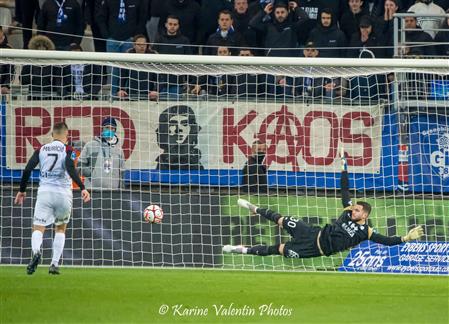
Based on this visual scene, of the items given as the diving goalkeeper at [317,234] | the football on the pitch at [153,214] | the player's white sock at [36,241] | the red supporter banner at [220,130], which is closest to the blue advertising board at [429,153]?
the red supporter banner at [220,130]

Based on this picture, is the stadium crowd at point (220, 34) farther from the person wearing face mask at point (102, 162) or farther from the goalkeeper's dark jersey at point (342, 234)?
the goalkeeper's dark jersey at point (342, 234)

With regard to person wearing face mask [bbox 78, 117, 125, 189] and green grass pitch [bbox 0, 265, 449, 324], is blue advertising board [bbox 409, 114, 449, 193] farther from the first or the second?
person wearing face mask [bbox 78, 117, 125, 189]

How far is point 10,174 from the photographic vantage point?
732 inches

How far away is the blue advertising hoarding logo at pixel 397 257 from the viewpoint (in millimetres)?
18688

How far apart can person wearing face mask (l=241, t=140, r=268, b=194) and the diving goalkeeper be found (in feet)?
3.31

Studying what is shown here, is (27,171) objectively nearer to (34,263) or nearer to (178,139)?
(34,263)

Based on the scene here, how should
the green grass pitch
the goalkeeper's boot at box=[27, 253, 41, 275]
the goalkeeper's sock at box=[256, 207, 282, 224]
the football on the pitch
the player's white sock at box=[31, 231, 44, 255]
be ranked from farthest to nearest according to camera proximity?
the football on the pitch, the goalkeeper's sock at box=[256, 207, 282, 224], the player's white sock at box=[31, 231, 44, 255], the goalkeeper's boot at box=[27, 253, 41, 275], the green grass pitch

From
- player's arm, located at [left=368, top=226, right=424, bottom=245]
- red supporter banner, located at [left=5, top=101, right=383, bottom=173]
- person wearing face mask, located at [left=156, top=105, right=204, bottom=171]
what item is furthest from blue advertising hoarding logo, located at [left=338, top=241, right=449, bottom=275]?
person wearing face mask, located at [left=156, top=105, right=204, bottom=171]

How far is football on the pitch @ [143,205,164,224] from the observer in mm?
17562

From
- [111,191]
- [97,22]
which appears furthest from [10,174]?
[97,22]

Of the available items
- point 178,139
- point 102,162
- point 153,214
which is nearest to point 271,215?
point 153,214

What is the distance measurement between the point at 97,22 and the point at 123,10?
1.68 feet

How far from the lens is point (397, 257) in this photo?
18.8m

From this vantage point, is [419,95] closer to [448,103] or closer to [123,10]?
[448,103]
